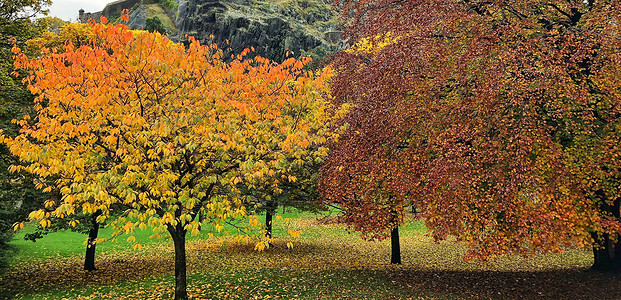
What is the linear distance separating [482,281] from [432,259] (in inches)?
322

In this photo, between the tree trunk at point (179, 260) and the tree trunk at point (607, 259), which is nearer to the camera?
the tree trunk at point (179, 260)

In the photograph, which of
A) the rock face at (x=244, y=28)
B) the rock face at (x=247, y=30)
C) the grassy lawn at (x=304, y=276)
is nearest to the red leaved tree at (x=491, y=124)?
the grassy lawn at (x=304, y=276)

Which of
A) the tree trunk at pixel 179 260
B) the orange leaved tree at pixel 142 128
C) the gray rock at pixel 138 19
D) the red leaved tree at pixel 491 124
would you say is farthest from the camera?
the gray rock at pixel 138 19

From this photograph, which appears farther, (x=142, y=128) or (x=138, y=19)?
(x=138, y=19)

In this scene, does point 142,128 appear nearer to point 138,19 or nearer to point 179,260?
point 179,260

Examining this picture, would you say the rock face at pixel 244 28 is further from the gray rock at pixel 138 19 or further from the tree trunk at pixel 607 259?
the tree trunk at pixel 607 259

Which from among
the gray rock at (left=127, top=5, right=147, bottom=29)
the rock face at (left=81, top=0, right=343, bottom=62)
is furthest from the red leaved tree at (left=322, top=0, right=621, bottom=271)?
the gray rock at (left=127, top=5, right=147, bottom=29)

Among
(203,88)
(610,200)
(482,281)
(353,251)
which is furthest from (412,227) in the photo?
(203,88)

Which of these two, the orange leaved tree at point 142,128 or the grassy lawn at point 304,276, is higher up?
the orange leaved tree at point 142,128

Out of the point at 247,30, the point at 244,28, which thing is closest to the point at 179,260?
the point at 247,30

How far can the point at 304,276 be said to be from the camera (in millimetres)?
14180

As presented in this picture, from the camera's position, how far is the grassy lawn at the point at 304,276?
12258 millimetres

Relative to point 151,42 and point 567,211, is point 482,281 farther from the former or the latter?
point 151,42

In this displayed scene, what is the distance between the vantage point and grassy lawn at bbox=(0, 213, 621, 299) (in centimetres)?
1226
